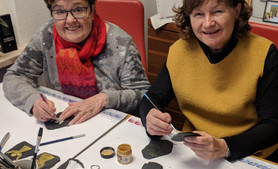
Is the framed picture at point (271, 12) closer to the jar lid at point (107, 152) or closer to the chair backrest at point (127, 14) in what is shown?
the chair backrest at point (127, 14)

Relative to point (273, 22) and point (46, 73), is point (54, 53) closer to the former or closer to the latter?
point (46, 73)

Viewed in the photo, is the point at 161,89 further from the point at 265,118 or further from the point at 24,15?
the point at 24,15

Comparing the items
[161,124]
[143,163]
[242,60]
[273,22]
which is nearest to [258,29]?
[242,60]

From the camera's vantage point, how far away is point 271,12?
7.89ft

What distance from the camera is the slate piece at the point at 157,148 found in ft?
3.54

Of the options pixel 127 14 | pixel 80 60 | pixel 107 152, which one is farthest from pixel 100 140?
pixel 127 14

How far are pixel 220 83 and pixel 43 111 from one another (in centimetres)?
79

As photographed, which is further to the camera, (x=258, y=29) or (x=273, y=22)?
(x=273, y=22)

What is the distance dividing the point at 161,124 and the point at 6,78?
94cm

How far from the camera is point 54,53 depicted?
5.29 ft

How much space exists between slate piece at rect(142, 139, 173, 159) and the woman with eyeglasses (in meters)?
0.33

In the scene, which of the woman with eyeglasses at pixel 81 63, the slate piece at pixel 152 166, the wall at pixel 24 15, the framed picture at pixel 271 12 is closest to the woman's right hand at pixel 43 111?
the woman with eyeglasses at pixel 81 63

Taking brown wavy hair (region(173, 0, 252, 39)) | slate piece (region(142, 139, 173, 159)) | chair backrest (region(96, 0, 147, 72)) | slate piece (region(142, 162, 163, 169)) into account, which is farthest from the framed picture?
slate piece (region(142, 162, 163, 169))

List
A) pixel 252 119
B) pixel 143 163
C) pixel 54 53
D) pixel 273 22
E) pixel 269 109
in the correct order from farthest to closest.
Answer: pixel 273 22, pixel 54 53, pixel 252 119, pixel 269 109, pixel 143 163
